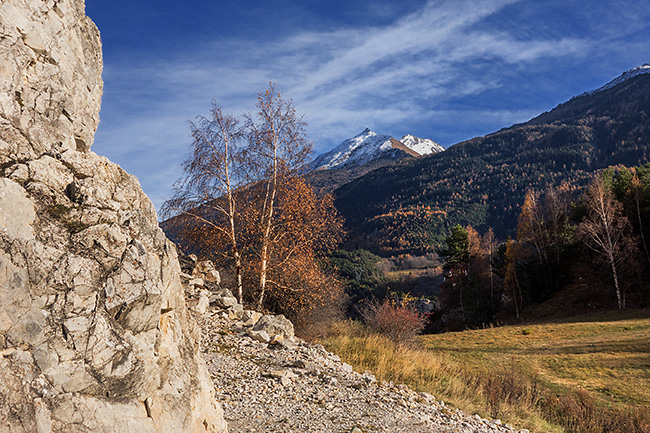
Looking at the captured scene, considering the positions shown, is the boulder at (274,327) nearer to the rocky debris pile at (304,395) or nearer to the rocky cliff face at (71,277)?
the rocky debris pile at (304,395)

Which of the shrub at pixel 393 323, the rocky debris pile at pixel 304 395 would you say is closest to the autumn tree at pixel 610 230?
the shrub at pixel 393 323

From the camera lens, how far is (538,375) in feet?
49.8

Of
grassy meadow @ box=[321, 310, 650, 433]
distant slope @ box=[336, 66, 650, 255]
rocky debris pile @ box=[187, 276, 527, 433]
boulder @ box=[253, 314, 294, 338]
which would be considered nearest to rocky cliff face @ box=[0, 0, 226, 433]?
rocky debris pile @ box=[187, 276, 527, 433]

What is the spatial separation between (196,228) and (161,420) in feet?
36.2

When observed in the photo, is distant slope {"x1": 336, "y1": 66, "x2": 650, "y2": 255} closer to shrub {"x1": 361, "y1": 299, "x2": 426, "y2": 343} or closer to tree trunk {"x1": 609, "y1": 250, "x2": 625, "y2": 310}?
tree trunk {"x1": 609, "y1": 250, "x2": 625, "y2": 310}

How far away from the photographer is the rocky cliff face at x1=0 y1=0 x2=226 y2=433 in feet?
8.68

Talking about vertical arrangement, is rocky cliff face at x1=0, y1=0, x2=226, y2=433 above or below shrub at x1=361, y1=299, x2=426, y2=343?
above

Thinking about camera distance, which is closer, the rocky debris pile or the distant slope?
the rocky debris pile

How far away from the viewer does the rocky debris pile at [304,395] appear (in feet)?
19.0

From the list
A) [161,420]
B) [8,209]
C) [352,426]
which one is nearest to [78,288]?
[8,209]

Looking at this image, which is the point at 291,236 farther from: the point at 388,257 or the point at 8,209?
the point at 388,257

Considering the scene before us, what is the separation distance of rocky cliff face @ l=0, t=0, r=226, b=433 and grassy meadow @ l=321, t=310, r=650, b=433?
683 centimetres

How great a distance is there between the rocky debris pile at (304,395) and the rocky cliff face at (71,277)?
195 centimetres

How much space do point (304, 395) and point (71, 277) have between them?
484 centimetres
